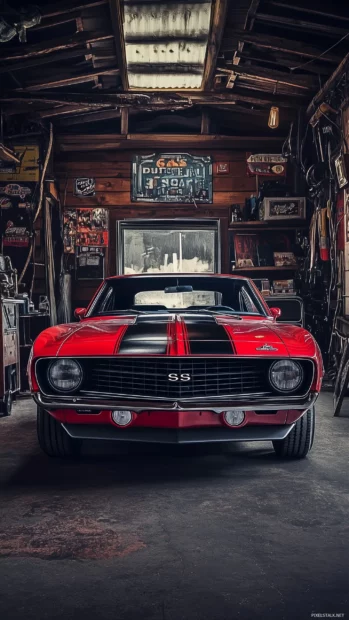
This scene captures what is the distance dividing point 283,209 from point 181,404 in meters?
6.19

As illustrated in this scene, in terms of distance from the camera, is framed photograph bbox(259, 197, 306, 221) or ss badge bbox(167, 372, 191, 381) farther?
framed photograph bbox(259, 197, 306, 221)

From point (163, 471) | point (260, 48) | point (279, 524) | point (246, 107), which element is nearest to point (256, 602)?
point (279, 524)

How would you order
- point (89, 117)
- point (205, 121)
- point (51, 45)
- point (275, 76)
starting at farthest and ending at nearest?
point (205, 121)
point (89, 117)
point (275, 76)
point (51, 45)

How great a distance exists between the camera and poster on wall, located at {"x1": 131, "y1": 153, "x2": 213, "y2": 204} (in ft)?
32.8

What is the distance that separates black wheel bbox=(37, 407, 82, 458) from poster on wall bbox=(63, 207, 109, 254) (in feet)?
20.7

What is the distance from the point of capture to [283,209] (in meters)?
9.05

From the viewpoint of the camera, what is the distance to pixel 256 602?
197 cm

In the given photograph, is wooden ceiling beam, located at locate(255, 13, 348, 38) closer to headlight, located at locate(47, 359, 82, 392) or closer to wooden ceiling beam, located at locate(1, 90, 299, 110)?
wooden ceiling beam, located at locate(1, 90, 299, 110)

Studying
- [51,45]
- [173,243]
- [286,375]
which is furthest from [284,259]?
[286,375]

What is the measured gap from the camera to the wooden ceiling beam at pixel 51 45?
6689mm

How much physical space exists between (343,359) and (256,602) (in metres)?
3.97

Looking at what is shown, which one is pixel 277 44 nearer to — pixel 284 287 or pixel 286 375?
pixel 284 287

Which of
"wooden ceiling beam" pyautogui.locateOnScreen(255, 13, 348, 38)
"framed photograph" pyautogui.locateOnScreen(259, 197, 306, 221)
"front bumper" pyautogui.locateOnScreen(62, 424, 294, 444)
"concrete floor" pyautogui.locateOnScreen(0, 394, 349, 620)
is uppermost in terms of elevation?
"wooden ceiling beam" pyautogui.locateOnScreen(255, 13, 348, 38)

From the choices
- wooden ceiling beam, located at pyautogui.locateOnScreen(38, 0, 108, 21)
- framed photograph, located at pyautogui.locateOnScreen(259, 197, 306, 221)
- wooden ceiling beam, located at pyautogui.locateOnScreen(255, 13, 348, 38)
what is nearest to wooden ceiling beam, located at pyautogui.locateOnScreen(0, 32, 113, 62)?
wooden ceiling beam, located at pyautogui.locateOnScreen(38, 0, 108, 21)
